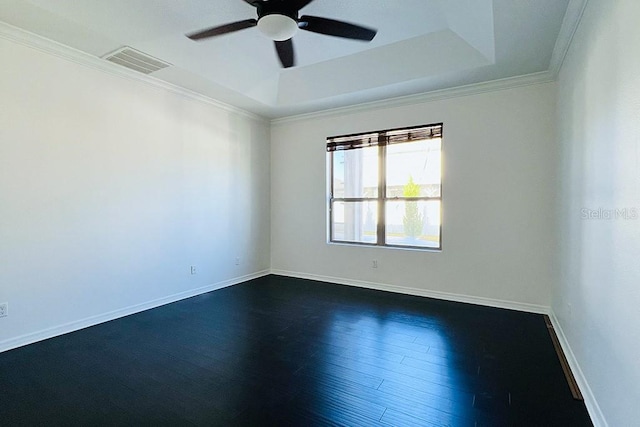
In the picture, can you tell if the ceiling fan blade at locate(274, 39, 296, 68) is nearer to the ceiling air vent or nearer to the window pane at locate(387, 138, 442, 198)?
the ceiling air vent

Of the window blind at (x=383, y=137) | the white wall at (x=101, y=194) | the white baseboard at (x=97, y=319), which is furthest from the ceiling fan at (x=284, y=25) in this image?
the white baseboard at (x=97, y=319)

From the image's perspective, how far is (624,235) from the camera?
1.50 meters

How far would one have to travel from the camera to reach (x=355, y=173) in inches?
199

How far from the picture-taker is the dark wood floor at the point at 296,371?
1895mm

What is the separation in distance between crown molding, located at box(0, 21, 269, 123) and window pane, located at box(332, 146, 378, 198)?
2.18 metres

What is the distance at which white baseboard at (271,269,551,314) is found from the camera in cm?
366

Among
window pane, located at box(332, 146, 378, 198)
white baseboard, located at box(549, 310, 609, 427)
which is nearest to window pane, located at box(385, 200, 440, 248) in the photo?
window pane, located at box(332, 146, 378, 198)

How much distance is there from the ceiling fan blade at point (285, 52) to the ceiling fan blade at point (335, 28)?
0.30 metres

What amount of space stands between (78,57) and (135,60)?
1.57ft

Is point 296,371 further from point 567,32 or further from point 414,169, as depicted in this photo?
point 567,32

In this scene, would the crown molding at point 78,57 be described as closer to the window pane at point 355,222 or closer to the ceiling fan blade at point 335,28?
the ceiling fan blade at point 335,28

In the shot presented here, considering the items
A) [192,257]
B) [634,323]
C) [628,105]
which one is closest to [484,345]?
[634,323]

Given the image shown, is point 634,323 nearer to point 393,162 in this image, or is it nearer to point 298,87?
point 393,162

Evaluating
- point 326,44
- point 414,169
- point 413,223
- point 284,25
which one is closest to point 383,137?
point 414,169
